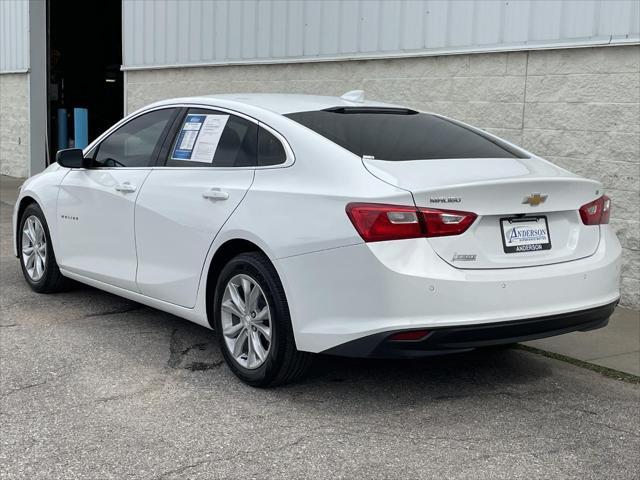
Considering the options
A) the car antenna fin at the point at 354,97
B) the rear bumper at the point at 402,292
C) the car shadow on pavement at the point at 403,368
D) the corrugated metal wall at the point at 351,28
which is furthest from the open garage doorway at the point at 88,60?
the rear bumper at the point at 402,292

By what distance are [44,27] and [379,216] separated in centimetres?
1397

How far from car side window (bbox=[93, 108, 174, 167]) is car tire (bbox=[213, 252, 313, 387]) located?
130 cm

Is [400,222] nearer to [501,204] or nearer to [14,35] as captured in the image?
[501,204]

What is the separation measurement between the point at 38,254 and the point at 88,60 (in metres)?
15.6

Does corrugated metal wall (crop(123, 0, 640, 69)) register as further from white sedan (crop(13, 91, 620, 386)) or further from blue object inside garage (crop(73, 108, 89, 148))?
blue object inside garage (crop(73, 108, 89, 148))

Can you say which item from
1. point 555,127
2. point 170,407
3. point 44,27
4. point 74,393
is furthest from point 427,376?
point 44,27

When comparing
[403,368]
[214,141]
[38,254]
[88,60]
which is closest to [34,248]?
[38,254]

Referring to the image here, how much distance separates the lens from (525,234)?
4289 millimetres

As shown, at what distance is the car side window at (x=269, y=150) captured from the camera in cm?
471

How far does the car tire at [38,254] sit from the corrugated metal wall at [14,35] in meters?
10.2

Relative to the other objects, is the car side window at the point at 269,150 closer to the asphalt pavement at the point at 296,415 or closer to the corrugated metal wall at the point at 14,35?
the asphalt pavement at the point at 296,415

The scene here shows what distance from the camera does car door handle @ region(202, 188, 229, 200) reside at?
4.82 m

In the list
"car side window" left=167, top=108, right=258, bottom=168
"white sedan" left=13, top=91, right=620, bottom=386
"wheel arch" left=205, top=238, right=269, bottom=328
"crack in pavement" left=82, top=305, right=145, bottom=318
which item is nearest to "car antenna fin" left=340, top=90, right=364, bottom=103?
"white sedan" left=13, top=91, right=620, bottom=386

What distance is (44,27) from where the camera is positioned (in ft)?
53.5
